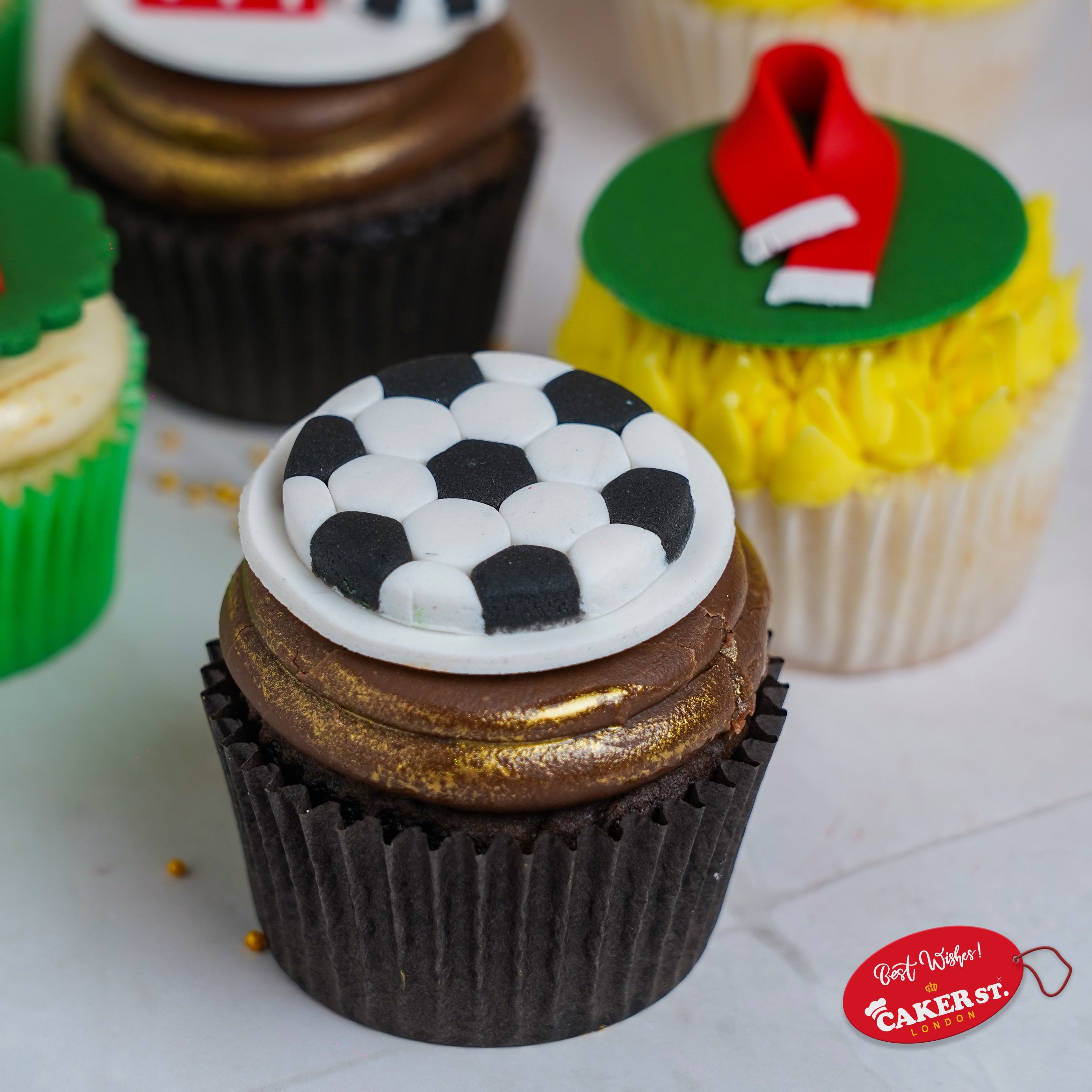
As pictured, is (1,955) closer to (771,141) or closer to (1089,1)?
(771,141)

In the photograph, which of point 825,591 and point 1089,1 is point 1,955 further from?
point 1089,1

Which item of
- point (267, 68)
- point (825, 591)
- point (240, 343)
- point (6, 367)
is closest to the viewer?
point (6, 367)

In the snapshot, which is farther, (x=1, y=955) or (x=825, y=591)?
(x=825, y=591)

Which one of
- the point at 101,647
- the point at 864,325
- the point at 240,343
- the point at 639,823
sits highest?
the point at 864,325

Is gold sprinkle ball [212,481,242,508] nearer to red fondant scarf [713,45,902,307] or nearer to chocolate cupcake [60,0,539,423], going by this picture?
chocolate cupcake [60,0,539,423]

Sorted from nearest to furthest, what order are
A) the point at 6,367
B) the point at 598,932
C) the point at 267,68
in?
the point at 598,932 → the point at 6,367 → the point at 267,68

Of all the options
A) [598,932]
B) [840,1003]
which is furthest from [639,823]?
[840,1003]

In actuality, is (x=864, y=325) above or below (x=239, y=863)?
above

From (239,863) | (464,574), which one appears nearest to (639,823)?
(464,574)
